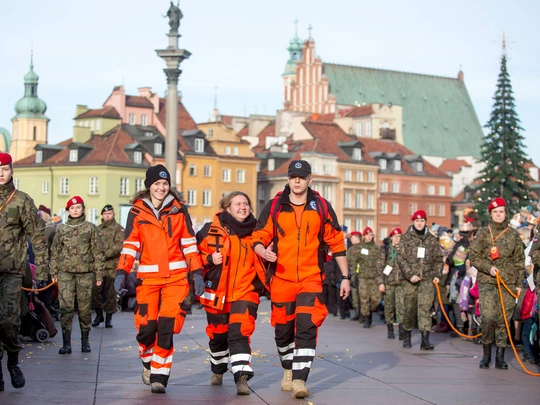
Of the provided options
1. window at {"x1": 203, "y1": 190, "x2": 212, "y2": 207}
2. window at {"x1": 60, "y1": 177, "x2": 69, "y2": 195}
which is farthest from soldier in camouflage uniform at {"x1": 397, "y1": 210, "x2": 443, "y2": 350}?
window at {"x1": 203, "y1": 190, "x2": 212, "y2": 207}

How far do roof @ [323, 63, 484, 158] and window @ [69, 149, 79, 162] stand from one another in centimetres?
4850

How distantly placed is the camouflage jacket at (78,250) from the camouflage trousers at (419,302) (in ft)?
15.2

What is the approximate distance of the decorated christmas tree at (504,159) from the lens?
255ft

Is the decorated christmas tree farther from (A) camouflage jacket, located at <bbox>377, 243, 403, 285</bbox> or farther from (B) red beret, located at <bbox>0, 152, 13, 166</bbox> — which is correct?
(B) red beret, located at <bbox>0, 152, 13, 166</bbox>

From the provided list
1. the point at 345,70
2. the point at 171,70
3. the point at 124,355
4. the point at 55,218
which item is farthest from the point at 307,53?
the point at 124,355

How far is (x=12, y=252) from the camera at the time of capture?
10.4 metres

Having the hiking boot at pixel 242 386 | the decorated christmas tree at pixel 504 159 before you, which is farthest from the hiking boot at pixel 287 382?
the decorated christmas tree at pixel 504 159

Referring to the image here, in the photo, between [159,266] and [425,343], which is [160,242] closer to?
[159,266]

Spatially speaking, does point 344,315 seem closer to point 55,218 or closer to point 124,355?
point 55,218

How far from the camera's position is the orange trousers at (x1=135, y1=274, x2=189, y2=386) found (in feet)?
34.8

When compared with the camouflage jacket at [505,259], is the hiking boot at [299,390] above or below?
below

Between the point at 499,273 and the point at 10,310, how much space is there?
19.9ft

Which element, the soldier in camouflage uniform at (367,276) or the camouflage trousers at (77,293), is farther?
the soldier in camouflage uniform at (367,276)

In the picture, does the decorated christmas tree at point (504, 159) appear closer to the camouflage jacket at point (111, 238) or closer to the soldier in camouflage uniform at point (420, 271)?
the camouflage jacket at point (111, 238)
